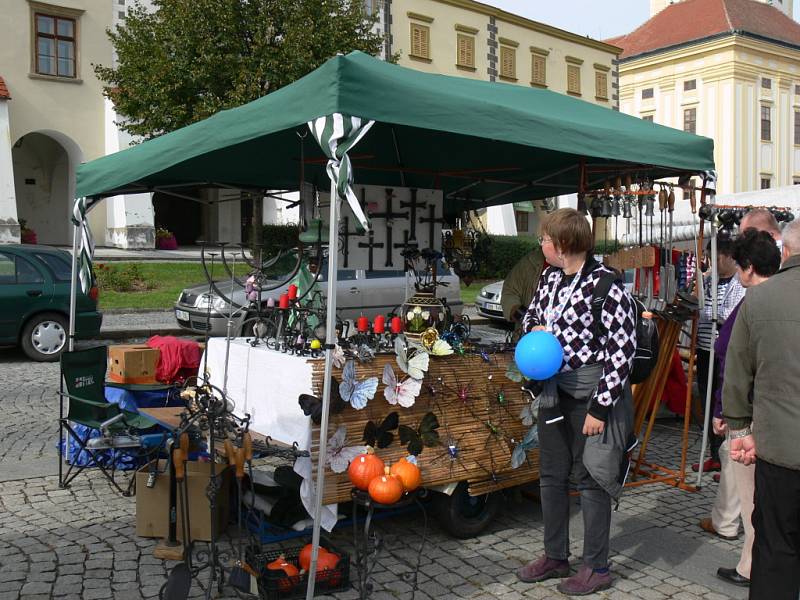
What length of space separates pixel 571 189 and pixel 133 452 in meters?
4.28

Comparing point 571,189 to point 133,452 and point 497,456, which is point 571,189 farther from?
point 133,452

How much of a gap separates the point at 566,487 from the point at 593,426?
441mm

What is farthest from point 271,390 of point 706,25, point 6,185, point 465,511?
point 706,25

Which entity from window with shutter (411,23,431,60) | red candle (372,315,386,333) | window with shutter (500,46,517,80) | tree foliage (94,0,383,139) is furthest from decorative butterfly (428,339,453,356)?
window with shutter (500,46,517,80)

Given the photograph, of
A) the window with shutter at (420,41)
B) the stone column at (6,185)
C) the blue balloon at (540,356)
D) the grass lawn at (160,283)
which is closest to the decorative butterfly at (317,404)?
the blue balloon at (540,356)

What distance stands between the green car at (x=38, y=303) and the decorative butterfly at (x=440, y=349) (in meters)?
7.20

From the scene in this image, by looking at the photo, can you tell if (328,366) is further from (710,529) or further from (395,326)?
(710,529)

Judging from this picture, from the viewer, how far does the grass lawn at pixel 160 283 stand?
1555 cm

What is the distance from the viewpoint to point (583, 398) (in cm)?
380

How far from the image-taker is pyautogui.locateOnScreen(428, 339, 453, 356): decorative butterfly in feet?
14.4

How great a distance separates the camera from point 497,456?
4.66 metres

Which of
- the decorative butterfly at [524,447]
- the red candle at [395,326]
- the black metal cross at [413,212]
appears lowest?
the decorative butterfly at [524,447]

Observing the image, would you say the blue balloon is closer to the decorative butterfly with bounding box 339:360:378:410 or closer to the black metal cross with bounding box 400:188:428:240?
the decorative butterfly with bounding box 339:360:378:410

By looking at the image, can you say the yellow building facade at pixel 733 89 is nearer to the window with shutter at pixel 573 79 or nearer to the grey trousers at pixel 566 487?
the window with shutter at pixel 573 79
